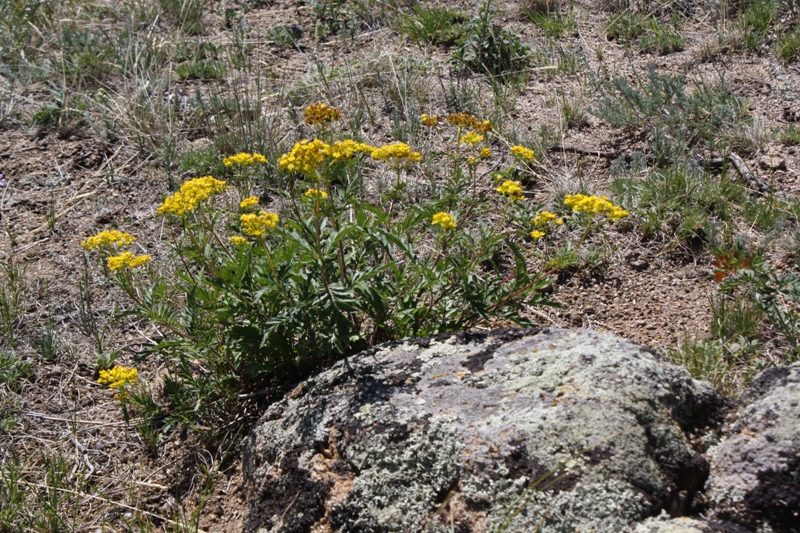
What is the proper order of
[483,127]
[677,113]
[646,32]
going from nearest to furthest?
[483,127] → [677,113] → [646,32]

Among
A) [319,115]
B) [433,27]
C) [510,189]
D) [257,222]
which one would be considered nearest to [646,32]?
[433,27]

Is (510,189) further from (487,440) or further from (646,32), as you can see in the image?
(646,32)

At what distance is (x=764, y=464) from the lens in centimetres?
210

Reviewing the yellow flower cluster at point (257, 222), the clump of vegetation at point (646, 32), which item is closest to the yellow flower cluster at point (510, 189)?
the yellow flower cluster at point (257, 222)

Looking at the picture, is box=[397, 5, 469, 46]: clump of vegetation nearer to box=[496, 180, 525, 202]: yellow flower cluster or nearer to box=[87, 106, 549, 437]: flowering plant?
box=[87, 106, 549, 437]: flowering plant

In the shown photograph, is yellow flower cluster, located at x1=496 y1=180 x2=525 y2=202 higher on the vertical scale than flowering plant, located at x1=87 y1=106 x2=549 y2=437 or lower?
higher

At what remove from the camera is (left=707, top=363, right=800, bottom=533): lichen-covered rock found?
2031 millimetres

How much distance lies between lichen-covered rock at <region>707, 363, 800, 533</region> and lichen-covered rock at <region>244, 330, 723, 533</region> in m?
0.09

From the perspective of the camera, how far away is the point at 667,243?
4105 millimetres

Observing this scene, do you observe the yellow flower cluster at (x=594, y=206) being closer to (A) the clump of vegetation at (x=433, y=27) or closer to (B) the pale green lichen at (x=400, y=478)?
(B) the pale green lichen at (x=400, y=478)

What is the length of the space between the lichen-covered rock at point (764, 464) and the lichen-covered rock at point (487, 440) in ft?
0.30

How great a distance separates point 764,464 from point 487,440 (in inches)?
30.7

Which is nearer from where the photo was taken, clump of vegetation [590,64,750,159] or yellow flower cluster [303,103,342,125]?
yellow flower cluster [303,103,342,125]

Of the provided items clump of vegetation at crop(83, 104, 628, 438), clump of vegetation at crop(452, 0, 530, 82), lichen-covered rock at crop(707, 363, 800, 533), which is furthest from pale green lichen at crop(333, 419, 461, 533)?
clump of vegetation at crop(452, 0, 530, 82)
